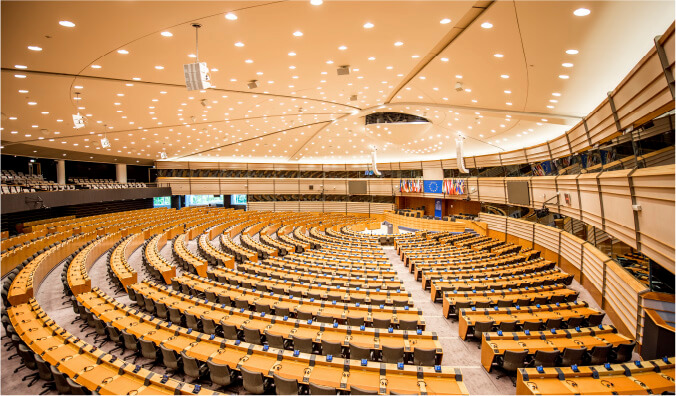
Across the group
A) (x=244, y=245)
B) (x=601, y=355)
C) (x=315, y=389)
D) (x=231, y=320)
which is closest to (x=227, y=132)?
(x=244, y=245)

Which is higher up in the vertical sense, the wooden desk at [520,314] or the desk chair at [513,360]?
the wooden desk at [520,314]

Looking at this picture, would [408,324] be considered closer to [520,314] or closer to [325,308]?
[325,308]

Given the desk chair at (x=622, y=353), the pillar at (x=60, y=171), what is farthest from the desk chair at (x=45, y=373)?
the pillar at (x=60, y=171)

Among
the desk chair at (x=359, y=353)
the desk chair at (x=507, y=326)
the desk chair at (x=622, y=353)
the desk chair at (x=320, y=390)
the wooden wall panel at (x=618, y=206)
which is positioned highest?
the wooden wall panel at (x=618, y=206)

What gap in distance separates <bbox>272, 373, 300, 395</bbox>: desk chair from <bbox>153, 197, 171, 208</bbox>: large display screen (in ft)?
112

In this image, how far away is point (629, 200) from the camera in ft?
24.9

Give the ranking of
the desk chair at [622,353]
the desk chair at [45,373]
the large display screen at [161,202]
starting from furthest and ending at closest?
the large display screen at [161,202], the desk chair at [622,353], the desk chair at [45,373]

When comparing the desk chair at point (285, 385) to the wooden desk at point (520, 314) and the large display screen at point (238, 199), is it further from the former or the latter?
the large display screen at point (238, 199)

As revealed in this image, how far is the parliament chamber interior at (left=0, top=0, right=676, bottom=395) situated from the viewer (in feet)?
19.3

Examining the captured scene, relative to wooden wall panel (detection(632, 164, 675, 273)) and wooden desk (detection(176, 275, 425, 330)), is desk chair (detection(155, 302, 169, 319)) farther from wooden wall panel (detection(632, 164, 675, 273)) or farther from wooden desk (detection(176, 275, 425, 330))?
wooden wall panel (detection(632, 164, 675, 273))

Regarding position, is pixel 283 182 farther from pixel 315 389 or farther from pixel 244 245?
pixel 315 389

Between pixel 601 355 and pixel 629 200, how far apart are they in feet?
11.4

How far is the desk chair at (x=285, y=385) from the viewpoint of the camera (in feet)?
18.5

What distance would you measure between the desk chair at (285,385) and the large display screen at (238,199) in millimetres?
33482
